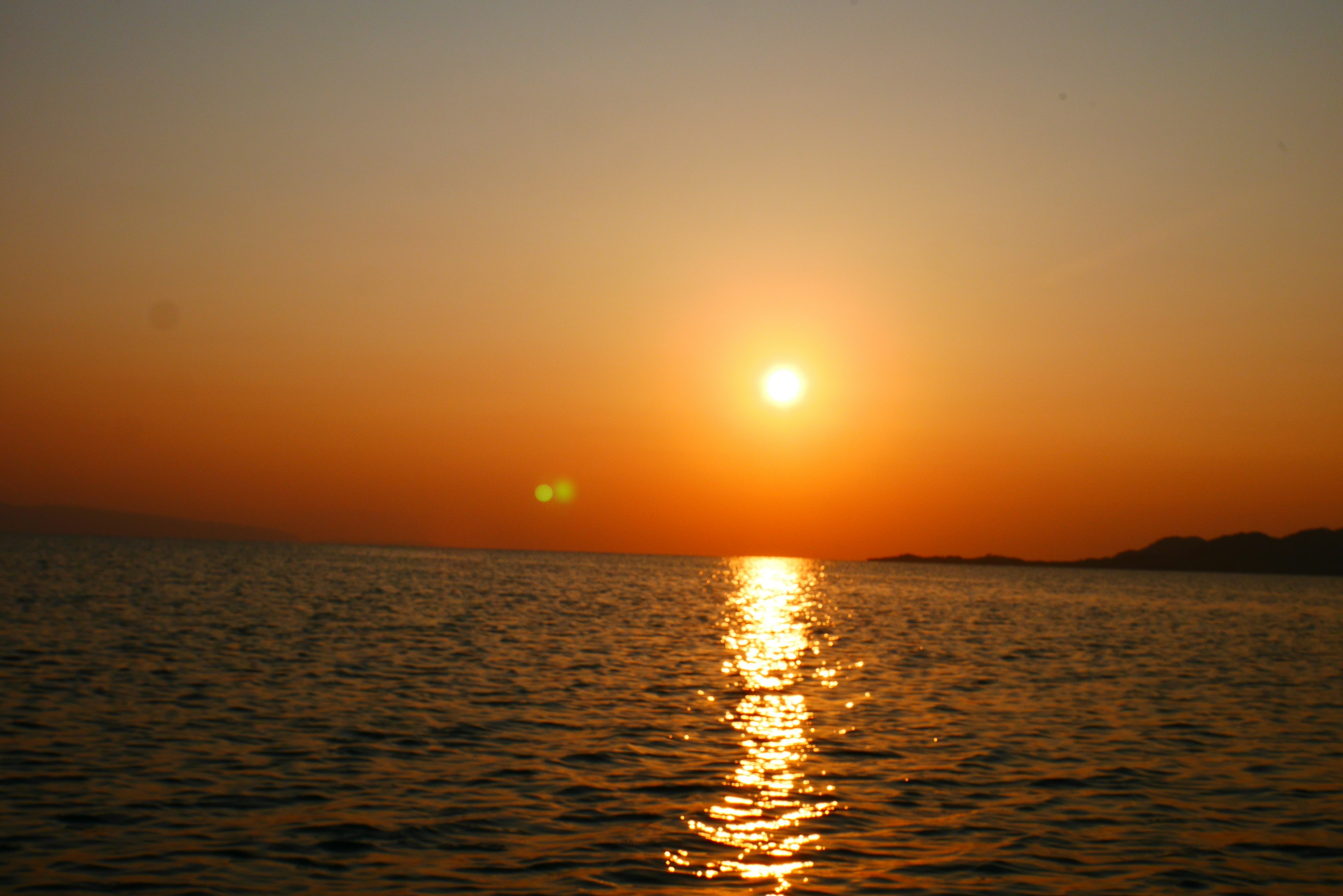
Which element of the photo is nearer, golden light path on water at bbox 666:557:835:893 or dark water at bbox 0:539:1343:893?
dark water at bbox 0:539:1343:893

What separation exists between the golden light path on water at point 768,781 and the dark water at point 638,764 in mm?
97

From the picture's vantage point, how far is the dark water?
1426cm

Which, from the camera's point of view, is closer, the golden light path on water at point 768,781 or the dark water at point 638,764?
the dark water at point 638,764

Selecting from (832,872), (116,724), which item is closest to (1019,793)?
(832,872)

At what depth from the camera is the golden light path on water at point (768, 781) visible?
14.6 metres

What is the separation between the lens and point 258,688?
28.6 meters

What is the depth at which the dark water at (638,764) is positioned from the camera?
14.3 metres

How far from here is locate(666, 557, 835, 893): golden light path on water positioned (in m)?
14.6

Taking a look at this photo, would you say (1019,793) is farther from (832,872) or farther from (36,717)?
(36,717)

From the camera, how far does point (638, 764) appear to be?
68.3 feet

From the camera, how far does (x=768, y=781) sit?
19703 millimetres

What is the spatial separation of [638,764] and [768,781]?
276 centimetres

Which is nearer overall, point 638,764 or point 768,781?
point 768,781

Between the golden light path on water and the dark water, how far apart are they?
0.10 metres
